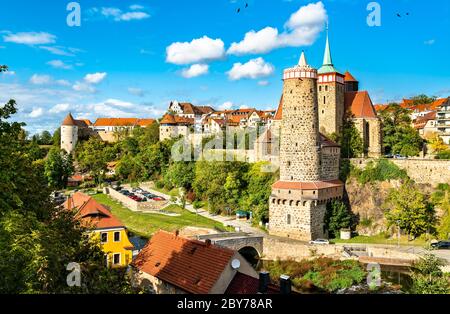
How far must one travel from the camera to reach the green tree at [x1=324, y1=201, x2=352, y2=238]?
3919cm

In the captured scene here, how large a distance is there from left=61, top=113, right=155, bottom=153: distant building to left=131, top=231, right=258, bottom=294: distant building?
7912 cm

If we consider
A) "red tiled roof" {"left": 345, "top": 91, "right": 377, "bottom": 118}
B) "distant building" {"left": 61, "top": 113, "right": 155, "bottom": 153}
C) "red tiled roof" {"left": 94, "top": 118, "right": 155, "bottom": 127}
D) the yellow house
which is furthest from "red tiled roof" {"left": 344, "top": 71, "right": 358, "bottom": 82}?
"red tiled roof" {"left": 94, "top": 118, "right": 155, "bottom": 127}

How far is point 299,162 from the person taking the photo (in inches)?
1533

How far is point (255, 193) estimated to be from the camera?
151 feet

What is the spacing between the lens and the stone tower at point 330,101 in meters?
47.5

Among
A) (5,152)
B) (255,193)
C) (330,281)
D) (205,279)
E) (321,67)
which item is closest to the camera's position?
(5,152)

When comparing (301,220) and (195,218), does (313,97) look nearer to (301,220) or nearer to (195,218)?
(301,220)

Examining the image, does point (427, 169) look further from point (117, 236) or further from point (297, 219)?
point (117, 236)

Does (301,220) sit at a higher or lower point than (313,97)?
lower

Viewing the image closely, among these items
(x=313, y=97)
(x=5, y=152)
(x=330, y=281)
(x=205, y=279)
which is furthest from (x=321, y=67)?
(x=5, y=152)

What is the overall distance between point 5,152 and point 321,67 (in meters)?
41.7
